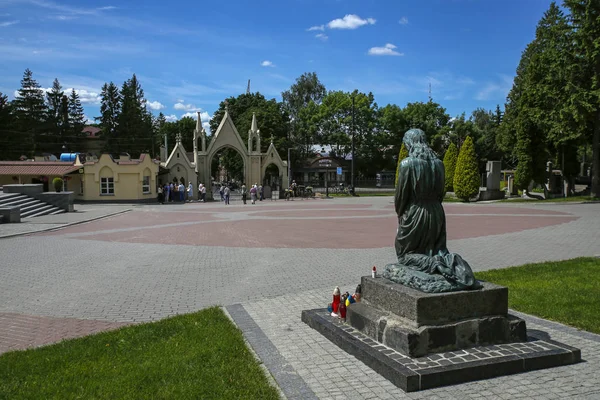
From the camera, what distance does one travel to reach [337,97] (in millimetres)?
61750

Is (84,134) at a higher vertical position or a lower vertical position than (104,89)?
lower

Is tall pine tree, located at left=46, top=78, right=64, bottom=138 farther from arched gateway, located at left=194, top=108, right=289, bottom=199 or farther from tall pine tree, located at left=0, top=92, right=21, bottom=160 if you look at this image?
arched gateway, located at left=194, top=108, right=289, bottom=199

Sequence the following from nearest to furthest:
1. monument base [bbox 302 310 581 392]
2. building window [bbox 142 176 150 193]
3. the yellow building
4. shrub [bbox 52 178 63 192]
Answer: monument base [bbox 302 310 581 392] → shrub [bbox 52 178 63 192] → the yellow building → building window [bbox 142 176 150 193]

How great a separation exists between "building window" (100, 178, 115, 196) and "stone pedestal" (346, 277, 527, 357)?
1398 inches

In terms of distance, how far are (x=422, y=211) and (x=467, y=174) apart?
34420mm

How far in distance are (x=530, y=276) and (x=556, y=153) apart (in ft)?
123

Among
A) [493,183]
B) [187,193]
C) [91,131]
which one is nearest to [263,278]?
[187,193]

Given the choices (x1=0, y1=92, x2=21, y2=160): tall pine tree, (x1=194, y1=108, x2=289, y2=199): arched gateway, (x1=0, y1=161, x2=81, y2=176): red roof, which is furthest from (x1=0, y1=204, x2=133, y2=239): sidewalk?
(x1=0, y1=92, x2=21, y2=160): tall pine tree

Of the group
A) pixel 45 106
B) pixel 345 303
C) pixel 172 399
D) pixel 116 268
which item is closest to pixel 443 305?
pixel 345 303

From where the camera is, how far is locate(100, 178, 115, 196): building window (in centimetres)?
3759

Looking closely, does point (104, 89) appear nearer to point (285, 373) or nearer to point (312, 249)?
point (312, 249)

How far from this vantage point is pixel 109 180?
3772cm

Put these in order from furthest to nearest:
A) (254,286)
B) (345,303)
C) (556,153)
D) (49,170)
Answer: (556,153) < (49,170) < (254,286) < (345,303)

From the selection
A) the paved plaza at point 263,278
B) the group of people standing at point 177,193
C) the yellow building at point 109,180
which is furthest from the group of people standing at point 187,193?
the paved plaza at point 263,278
